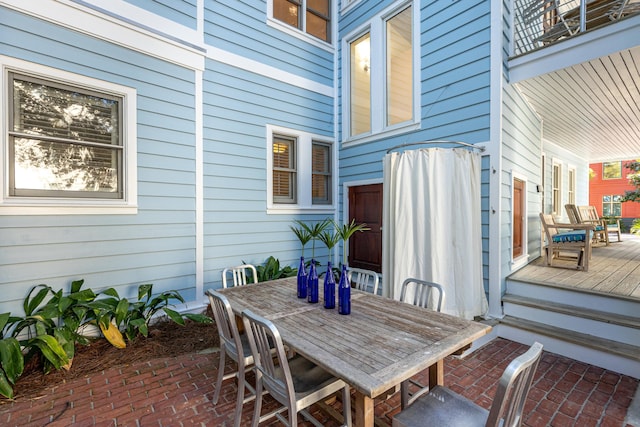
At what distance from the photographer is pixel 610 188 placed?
1450 cm

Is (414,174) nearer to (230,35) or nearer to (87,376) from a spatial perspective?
(230,35)

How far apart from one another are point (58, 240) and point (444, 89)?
199 inches

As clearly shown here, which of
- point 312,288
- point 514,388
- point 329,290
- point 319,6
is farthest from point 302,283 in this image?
point 319,6

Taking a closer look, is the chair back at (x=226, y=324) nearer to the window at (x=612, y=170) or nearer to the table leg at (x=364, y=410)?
the table leg at (x=364, y=410)

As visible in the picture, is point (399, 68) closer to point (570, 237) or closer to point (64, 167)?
point (570, 237)

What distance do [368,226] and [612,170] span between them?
16281 millimetres

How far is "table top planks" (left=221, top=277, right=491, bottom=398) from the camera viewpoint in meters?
1.43

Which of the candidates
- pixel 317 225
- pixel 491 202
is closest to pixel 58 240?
pixel 317 225

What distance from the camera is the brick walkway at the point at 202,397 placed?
7.27ft

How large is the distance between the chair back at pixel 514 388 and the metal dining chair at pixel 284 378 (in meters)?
0.88

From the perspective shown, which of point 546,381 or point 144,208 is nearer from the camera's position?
point 546,381

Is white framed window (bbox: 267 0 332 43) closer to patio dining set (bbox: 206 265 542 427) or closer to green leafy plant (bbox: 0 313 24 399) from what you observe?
patio dining set (bbox: 206 265 542 427)

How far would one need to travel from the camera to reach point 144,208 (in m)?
3.75

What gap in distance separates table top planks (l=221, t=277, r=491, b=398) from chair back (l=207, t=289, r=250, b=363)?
0.44ft
